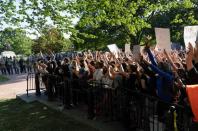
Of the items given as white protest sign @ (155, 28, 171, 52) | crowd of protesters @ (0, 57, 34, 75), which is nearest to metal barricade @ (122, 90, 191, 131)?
white protest sign @ (155, 28, 171, 52)

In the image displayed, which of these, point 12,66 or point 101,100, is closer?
point 101,100

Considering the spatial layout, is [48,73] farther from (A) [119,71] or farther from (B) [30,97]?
(A) [119,71]

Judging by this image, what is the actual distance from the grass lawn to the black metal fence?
69 centimetres

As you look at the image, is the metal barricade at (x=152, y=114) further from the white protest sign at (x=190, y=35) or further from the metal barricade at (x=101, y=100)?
the white protest sign at (x=190, y=35)

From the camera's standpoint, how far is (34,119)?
11906 mm

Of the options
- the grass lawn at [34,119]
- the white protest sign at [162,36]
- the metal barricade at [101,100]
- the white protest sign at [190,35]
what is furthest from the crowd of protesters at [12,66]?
the white protest sign at [190,35]

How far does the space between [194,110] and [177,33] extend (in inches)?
1753

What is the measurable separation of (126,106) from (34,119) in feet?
12.6

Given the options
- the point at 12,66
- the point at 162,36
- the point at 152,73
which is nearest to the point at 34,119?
the point at 162,36

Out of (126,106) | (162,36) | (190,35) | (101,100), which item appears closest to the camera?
(126,106)

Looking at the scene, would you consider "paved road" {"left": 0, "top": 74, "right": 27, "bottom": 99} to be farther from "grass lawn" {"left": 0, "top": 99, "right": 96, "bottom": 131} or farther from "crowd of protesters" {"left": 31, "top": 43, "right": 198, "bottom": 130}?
→ "crowd of protesters" {"left": 31, "top": 43, "right": 198, "bottom": 130}

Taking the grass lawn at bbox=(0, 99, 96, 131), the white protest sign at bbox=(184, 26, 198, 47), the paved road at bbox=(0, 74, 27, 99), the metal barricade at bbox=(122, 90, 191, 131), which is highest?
the white protest sign at bbox=(184, 26, 198, 47)

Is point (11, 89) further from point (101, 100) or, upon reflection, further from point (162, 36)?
point (162, 36)

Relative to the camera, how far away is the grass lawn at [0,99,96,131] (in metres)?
10.6
